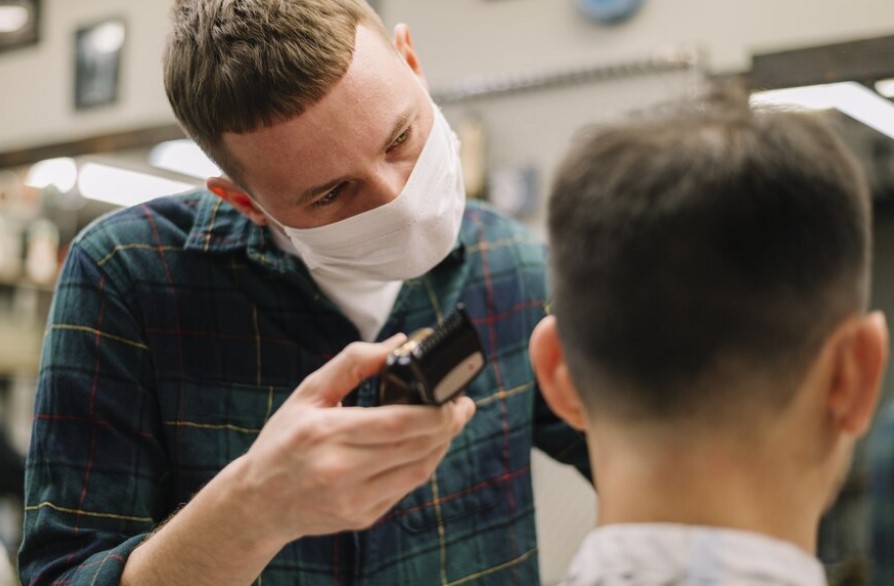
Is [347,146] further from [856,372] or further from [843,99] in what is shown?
[843,99]

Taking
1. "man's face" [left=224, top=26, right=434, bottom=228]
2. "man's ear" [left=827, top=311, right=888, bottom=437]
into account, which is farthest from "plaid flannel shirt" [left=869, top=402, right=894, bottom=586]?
"man's face" [left=224, top=26, right=434, bottom=228]

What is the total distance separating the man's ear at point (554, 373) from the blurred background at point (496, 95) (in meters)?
0.80

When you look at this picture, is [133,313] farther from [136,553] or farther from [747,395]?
[747,395]

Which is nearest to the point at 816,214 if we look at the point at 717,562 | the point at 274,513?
the point at 717,562

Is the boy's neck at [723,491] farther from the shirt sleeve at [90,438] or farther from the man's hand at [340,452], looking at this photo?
the shirt sleeve at [90,438]

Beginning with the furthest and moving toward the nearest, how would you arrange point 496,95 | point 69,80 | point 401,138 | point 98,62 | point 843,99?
point 69,80 → point 98,62 → point 496,95 → point 843,99 → point 401,138

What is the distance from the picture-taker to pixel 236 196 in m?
1.45

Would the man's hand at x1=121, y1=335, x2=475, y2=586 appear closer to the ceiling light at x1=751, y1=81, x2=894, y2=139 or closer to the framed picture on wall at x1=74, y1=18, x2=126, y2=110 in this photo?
the ceiling light at x1=751, y1=81, x2=894, y2=139

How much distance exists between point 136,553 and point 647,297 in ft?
2.46

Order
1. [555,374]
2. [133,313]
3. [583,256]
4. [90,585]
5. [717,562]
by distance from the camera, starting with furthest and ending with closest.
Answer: [133,313]
[90,585]
[555,374]
[583,256]
[717,562]

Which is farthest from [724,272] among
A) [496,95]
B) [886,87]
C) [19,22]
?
[19,22]

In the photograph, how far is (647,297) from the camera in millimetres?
857

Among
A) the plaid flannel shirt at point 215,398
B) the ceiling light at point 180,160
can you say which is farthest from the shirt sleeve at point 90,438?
the ceiling light at point 180,160

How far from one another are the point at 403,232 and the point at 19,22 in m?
4.61
